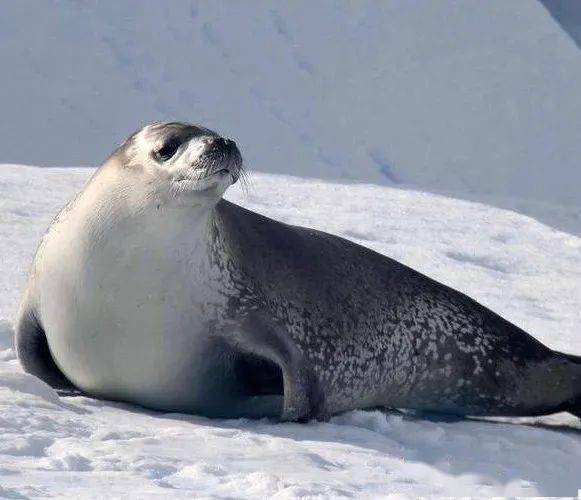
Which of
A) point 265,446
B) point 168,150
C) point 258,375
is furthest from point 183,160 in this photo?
point 265,446

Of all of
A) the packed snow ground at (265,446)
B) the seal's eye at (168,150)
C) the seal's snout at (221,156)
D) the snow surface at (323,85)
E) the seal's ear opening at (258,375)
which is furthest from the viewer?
the snow surface at (323,85)

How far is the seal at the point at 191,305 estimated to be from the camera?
3465mm

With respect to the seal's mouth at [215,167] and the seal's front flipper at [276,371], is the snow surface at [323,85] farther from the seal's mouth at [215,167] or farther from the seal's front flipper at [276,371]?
the seal's mouth at [215,167]

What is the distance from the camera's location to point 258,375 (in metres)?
3.63

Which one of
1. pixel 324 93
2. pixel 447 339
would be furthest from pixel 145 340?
pixel 324 93

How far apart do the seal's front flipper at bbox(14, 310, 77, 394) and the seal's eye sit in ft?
2.02

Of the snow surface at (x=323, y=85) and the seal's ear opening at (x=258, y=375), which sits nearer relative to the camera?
the seal's ear opening at (x=258, y=375)

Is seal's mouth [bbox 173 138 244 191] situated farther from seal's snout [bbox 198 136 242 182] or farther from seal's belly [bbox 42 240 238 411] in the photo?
seal's belly [bbox 42 240 238 411]

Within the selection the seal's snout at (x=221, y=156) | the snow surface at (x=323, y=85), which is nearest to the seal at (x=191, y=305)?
the seal's snout at (x=221, y=156)

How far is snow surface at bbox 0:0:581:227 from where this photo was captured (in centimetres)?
1184

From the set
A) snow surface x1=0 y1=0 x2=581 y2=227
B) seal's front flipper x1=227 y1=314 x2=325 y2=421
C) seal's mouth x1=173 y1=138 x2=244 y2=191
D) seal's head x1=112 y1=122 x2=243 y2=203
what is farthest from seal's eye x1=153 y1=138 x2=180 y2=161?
snow surface x1=0 y1=0 x2=581 y2=227

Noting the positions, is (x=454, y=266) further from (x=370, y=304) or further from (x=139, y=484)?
(x=139, y=484)

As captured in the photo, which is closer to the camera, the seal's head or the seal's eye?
the seal's head

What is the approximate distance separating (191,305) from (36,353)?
18.9 inches
